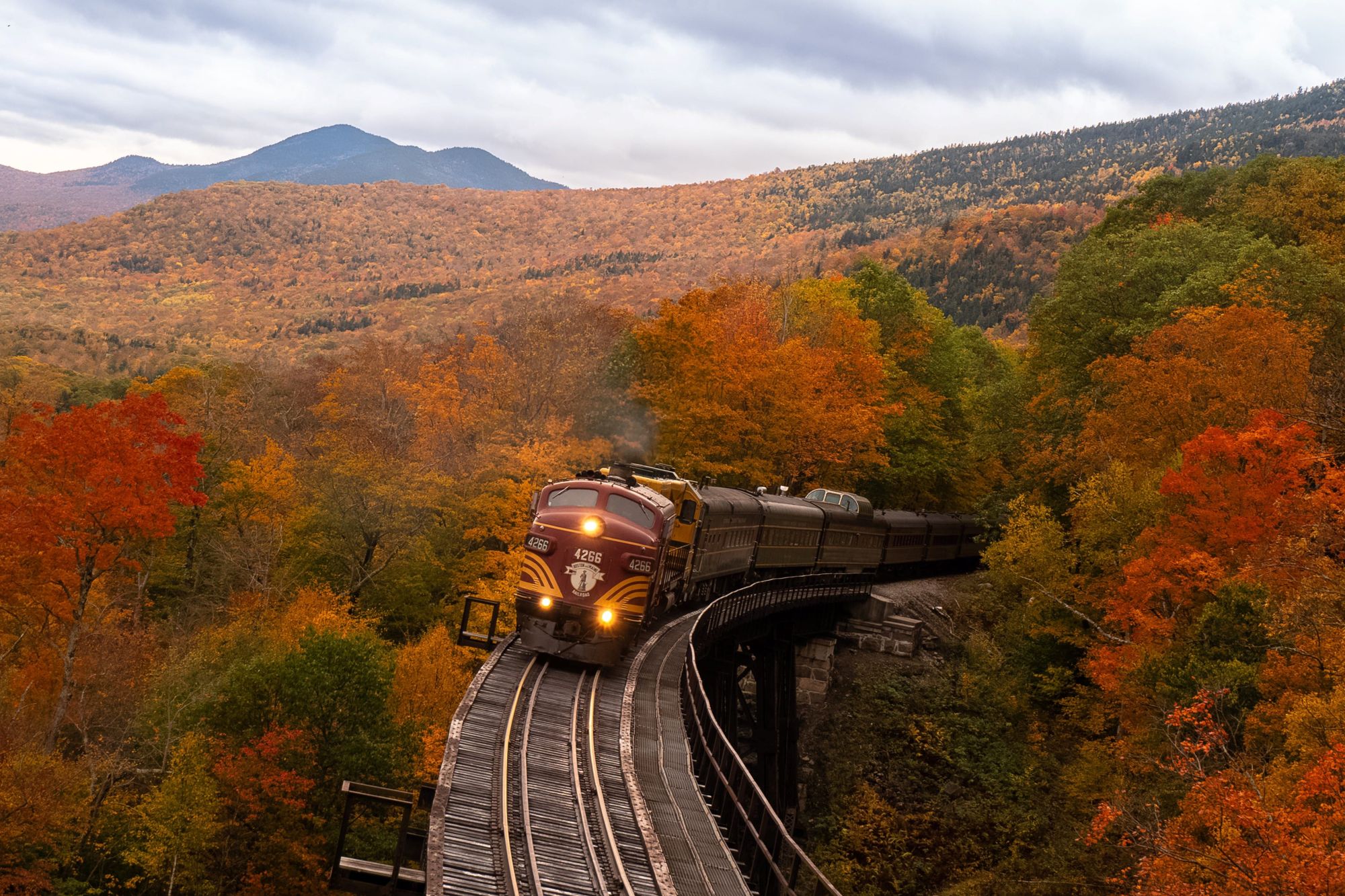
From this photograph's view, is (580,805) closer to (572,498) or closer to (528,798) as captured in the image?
(528,798)

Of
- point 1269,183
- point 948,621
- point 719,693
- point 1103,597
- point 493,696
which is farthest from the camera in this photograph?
point 1269,183

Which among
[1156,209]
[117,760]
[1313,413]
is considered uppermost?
[1156,209]

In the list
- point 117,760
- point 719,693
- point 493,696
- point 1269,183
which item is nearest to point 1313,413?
point 719,693

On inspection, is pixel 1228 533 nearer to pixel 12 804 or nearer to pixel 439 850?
pixel 439 850


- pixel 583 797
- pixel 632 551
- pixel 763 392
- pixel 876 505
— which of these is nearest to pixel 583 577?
pixel 632 551

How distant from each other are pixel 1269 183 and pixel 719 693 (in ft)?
128

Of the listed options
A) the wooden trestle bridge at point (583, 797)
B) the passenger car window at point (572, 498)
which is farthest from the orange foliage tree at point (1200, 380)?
the passenger car window at point (572, 498)

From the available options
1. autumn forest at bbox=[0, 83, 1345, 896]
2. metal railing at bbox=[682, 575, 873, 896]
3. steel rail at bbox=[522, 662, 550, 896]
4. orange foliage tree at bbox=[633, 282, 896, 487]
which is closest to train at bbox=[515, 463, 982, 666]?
metal railing at bbox=[682, 575, 873, 896]

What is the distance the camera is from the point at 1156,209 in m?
56.9

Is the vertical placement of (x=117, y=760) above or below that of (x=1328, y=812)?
below

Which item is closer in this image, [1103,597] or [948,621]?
[1103,597]

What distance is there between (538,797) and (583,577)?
6932 mm

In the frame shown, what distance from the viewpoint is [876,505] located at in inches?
2378

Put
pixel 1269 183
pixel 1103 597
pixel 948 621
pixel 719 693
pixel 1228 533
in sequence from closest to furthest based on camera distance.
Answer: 1. pixel 1228 533
2. pixel 719 693
3. pixel 1103 597
4. pixel 948 621
5. pixel 1269 183
